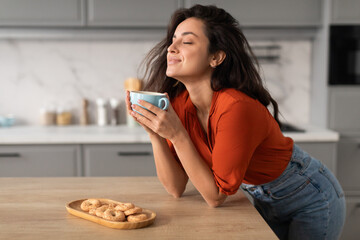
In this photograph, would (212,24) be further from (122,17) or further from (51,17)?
(51,17)

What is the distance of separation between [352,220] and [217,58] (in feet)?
6.79

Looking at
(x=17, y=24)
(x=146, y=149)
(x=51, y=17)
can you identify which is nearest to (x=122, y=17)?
(x=51, y=17)

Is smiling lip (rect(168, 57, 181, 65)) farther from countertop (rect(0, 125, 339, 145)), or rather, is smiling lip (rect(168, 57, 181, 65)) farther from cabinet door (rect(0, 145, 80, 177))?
cabinet door (rect(0, 145, 80, 177))

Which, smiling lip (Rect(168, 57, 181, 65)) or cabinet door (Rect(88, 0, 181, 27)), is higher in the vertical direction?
cabinet door (Rect(88, 0, 181, 27))

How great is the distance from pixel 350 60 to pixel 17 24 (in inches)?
92.6

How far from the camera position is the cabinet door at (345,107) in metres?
3.05

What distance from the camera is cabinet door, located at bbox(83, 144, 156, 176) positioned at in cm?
285

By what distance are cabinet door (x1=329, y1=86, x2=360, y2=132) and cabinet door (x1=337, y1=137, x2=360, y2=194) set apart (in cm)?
10

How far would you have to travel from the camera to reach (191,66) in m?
1.44

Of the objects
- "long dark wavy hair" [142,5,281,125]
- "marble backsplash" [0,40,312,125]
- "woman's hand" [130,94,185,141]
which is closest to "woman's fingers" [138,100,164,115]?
"woman's hand" [130,94,185,141]

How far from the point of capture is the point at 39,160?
9.33ft

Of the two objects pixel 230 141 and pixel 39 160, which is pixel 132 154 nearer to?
pixel 39 160

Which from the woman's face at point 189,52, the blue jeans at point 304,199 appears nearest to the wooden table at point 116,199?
the blue jeans at point 304,199

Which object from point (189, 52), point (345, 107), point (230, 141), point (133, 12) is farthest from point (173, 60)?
point (345, 107)
